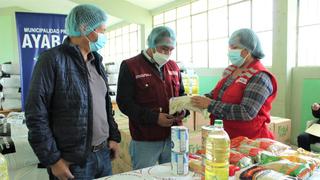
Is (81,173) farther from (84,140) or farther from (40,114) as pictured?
(40,114)

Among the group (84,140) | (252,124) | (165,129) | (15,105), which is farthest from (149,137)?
(15,105)

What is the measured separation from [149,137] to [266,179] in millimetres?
916

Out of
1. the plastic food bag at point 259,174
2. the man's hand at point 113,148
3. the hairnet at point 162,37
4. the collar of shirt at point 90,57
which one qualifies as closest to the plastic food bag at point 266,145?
the plastic food bag at point 259,174

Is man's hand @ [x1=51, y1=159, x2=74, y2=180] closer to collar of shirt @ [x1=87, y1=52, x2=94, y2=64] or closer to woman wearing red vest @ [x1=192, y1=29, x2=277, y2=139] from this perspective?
collar of shirt @ [x1=87, y1=52, x2=94, y2=64]

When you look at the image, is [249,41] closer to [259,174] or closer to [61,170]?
[259,174]

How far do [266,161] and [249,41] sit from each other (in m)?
0.79

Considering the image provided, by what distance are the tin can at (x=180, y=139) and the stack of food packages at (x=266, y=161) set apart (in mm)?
109

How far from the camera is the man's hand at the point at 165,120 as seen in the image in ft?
5.50

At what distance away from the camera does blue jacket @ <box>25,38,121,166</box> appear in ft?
3.91

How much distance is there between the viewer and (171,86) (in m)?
1.84

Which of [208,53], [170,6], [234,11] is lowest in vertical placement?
[208,53]

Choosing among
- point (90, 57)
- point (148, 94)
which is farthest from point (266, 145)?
point (90, 57)

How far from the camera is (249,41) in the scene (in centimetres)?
163

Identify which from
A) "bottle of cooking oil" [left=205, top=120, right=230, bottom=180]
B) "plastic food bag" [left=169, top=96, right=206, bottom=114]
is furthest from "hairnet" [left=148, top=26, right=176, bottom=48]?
"bottle of cooking oil" [left=205, top=120, right=230, bottom=180]
